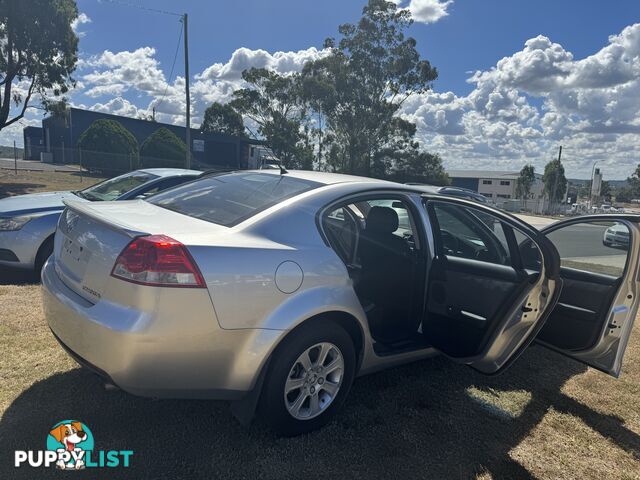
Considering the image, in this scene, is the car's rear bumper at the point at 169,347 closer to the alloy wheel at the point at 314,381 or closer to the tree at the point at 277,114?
the alloy wheel at the point at 314,381

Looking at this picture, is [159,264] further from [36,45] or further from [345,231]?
[36,45]

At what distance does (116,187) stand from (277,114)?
110ft

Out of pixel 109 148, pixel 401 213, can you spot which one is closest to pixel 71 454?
pixel 401 213

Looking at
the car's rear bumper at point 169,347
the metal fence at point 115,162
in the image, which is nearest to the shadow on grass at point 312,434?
the car's rear bumper at point 169,347

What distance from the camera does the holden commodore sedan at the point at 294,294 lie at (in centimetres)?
226

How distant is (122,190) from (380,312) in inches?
164

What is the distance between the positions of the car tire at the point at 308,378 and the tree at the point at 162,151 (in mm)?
29191

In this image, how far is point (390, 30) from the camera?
32.0m

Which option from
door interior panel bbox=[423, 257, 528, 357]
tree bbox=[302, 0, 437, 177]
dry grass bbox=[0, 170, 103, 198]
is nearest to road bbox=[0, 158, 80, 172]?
dry grass bbox=[0, 170, 103, 198]

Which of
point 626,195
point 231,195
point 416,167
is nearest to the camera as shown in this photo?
point 231,195

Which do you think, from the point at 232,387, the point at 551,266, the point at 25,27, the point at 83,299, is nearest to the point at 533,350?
the point at 551,266

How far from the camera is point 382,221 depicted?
3.65 meters

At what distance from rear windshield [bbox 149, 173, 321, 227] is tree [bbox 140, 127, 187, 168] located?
28.1 m

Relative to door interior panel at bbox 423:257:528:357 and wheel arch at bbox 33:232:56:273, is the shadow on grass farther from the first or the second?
wheel arch at bbox 33:232:56:273
